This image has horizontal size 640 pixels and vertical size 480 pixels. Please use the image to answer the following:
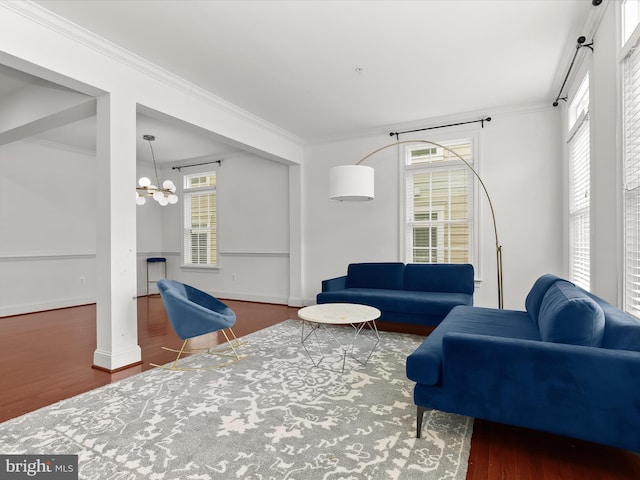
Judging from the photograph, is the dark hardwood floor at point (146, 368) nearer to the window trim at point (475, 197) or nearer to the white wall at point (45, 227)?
the white wall at point (45, 227)

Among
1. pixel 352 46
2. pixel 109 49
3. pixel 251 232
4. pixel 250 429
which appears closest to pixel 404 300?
pixel 250 429

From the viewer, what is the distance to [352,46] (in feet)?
11.0

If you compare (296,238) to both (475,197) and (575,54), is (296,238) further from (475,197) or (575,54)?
(575,54)

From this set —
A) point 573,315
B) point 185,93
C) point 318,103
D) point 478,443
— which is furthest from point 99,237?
point 573,315

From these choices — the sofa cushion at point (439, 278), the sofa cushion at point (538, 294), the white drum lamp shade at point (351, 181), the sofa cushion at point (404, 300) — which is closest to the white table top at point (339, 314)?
the sofa cushion at point (404, 300)

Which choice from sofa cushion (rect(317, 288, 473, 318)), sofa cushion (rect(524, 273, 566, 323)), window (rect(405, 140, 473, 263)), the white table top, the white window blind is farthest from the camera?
window (rect(405, 140, 473, 263))

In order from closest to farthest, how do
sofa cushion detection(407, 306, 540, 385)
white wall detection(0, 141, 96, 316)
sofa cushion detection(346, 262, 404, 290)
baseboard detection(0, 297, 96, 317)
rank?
sofa cushion detection(407, 306, 540, 385), sofa cushion detection(346, 262, 404, 290), baseboard detection(0, 297, 96, 317), white wall detection(0, 141, 96, 316)

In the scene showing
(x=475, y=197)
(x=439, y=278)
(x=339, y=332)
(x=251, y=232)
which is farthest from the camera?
(x=251, y=232)

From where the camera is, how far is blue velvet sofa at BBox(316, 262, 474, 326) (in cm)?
412

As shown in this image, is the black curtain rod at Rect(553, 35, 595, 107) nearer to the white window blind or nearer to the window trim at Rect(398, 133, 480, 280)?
the white window blind

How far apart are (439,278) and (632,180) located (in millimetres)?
2610

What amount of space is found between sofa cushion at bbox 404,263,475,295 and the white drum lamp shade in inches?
64.3

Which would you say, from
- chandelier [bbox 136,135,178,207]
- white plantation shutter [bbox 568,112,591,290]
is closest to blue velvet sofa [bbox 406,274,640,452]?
white plantation shutter [bbox 568,112,591,290]

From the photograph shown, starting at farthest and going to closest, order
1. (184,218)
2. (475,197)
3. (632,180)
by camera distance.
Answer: (184,218), (475,197), (632,180)
